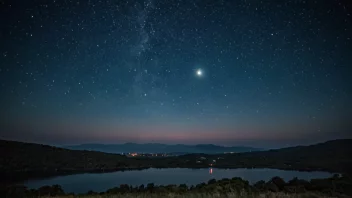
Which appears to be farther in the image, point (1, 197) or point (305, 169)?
point (305, 169)

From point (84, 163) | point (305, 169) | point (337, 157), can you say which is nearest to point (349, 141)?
point (337, 157)

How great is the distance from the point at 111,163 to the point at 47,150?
22.5m

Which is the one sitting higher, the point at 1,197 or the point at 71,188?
the point at 1,197

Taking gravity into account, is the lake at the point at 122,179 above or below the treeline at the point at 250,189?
below

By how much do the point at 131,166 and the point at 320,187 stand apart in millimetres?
77682

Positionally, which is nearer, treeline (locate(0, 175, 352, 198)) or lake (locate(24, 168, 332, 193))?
treeline (locate(0, 175, 352, 198))

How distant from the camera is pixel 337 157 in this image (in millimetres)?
92062

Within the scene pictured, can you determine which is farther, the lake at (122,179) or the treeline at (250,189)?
the lake at (122,179)

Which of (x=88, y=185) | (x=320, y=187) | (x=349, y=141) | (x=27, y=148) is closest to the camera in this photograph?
(x=320, y=187)

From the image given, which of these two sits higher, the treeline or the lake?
the treeline

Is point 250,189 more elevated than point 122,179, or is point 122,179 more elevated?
point 250,189

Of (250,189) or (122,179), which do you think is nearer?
(250,189)

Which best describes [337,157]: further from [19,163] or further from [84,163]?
[19,163]

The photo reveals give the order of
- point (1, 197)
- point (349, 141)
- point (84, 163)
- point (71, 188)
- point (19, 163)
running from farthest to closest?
point (349, 141)
point (84, 163)
point (19, 163)
point (71, 188)
point (1, 197)
